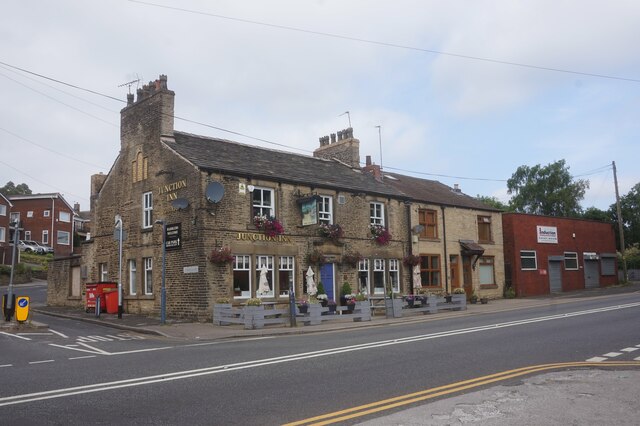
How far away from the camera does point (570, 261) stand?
38.3m

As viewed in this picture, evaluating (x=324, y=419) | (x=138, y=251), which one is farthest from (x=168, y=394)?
(x=138, y=251)

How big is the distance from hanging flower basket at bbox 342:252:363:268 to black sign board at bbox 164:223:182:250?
7572 mm

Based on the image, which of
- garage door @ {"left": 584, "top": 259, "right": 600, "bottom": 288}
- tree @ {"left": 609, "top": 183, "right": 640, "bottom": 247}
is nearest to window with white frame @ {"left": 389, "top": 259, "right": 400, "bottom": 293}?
garage door @ {"left": 584, "top": 259, "right": 600, "bottom": 288}

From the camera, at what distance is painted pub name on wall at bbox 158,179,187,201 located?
21466 mm

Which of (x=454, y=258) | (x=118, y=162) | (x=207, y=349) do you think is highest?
(x=118, y=162)

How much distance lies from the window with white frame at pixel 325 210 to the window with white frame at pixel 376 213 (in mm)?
2717

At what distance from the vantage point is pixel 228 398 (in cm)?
741

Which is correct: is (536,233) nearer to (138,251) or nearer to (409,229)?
(409,229)

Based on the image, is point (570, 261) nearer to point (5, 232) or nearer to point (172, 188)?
point (172, 188)

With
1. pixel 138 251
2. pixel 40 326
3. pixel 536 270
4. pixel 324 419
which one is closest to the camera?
pixel 324 419

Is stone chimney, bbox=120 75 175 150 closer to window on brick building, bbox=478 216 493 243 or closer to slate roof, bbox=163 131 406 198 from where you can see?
slate roof, bbox=163 131 406 198

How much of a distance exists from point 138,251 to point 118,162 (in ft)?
16.3

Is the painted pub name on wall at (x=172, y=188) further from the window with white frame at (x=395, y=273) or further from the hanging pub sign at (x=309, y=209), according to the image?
the window with white frame at (x=395, y=273)

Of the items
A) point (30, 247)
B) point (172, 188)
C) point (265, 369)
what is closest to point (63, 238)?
point (30, 247)
